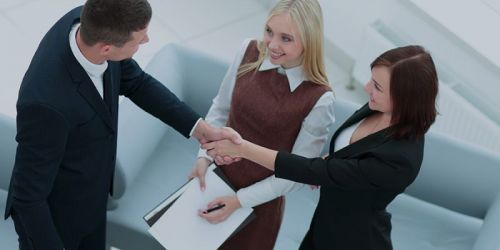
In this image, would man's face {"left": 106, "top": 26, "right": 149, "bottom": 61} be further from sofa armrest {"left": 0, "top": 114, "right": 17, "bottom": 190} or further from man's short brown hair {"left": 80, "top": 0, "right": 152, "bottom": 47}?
sofa armrest {"left": 0, "top": 114, "right": 17, "bottom": 190}

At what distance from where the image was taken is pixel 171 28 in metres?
5.30

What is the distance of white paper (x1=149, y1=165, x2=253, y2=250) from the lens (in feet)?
9.70

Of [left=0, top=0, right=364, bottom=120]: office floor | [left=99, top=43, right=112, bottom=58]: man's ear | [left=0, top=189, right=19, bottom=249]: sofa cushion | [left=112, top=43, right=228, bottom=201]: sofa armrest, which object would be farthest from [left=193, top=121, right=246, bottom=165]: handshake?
[left=0, top=0, right=364, bottom=120]: office floor

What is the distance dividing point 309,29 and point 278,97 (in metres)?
0.28

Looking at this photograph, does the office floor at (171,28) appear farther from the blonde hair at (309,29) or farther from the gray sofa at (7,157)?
the blonde hair at (309,29)

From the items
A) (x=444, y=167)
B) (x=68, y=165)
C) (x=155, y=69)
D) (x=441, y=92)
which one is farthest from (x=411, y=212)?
(x=68, y=165)

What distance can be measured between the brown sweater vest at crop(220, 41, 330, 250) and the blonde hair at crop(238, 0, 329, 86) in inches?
2.2

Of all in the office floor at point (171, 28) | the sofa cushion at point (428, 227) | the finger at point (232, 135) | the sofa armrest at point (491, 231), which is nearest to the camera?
the finger at point (232, 135)

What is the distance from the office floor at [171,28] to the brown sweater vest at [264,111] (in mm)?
2083

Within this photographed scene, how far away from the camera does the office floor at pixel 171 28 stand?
4820 millimetres

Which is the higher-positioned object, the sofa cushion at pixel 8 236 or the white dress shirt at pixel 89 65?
the white dress shirt at pixel 89 65

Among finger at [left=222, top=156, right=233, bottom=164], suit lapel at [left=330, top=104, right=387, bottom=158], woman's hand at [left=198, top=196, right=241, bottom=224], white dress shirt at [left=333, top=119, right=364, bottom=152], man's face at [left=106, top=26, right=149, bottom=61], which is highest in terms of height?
Result: man's face at [left=106, top=26, right=149, bottom=61]

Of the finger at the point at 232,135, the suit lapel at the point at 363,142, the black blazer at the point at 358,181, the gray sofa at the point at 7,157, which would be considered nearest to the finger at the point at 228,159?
the finger at the point at 232,135

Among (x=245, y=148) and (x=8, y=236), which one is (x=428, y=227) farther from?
(x=8, y=236)
